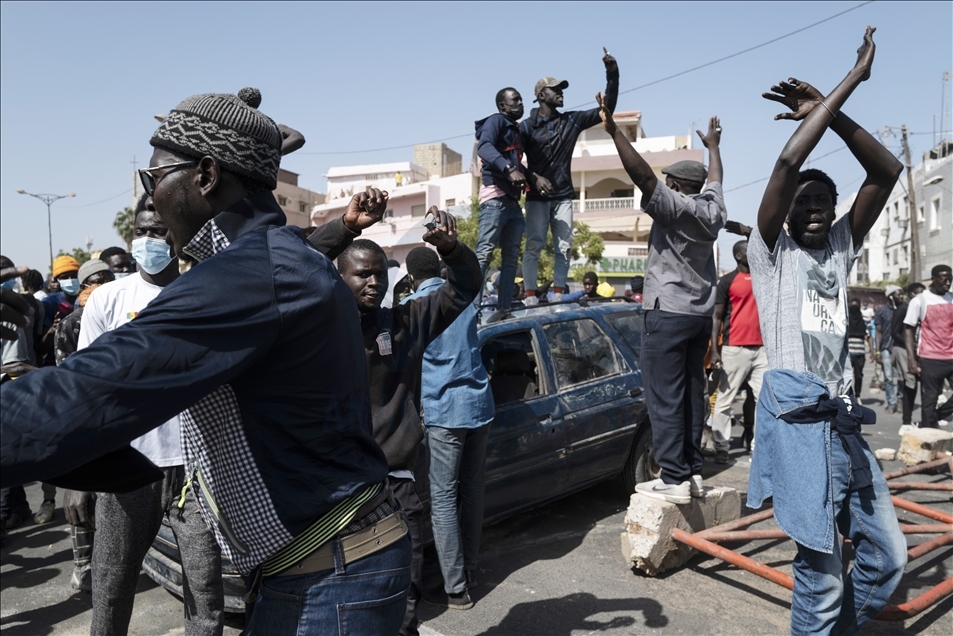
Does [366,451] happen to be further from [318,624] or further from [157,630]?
[157,630]

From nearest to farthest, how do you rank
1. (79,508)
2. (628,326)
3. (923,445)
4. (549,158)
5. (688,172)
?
(79,508) < (688,172) < (549,158) < (628,326) < (923,445)

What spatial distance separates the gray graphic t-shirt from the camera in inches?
126

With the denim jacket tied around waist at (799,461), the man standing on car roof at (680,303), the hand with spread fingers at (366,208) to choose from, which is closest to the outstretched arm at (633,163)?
the man standing on car roof at (680,303)

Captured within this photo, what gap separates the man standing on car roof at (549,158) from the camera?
6285 mm

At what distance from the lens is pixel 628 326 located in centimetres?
662

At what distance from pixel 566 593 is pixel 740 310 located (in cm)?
442

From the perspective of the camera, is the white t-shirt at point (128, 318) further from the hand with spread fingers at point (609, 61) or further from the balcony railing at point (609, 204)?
the balcony railing at point (609, 204)

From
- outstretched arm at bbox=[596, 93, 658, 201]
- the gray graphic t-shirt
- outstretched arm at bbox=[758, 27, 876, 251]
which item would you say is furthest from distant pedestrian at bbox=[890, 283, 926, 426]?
outstretched arm at bbox=[758, 27, 876, 251]

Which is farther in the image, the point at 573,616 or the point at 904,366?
the point at 904,366

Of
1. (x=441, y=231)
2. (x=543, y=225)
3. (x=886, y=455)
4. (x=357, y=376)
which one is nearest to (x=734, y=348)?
(x=886, y=455)

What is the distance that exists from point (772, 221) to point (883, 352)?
11.6 m

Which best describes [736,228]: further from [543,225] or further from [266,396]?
[266,396]

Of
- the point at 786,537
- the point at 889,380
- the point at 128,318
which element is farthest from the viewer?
the point at 889,380

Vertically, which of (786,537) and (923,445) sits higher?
(786,537)
